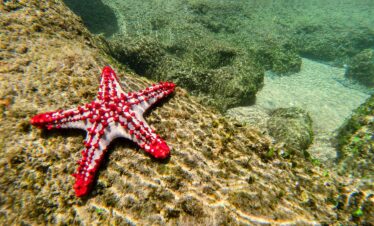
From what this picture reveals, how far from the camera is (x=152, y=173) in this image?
2.56m

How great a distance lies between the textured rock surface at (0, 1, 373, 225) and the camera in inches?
90.5

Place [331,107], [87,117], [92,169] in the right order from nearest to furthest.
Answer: [92,169]
[87,117]
[331,107]

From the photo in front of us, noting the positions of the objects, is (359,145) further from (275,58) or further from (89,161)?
(275,58)

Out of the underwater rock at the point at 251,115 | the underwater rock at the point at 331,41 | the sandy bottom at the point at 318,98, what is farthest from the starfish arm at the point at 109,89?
the underwater rock at the point at 331,41

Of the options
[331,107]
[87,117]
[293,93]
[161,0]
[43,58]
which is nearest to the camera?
[87,117]

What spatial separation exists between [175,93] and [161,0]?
40.8 ft

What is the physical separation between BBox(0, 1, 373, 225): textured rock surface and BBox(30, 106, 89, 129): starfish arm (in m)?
0.16

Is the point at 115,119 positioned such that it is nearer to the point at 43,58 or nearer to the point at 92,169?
the point at 92,169

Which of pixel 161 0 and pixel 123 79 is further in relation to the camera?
pixel 161 0

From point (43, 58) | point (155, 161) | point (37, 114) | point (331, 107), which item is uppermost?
point (43, 58)

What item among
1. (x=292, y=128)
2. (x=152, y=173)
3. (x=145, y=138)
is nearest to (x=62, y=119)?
(x=145, y=138)

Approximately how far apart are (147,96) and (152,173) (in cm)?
104

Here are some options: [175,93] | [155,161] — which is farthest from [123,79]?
[155,161]

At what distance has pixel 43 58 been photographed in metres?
3.34
